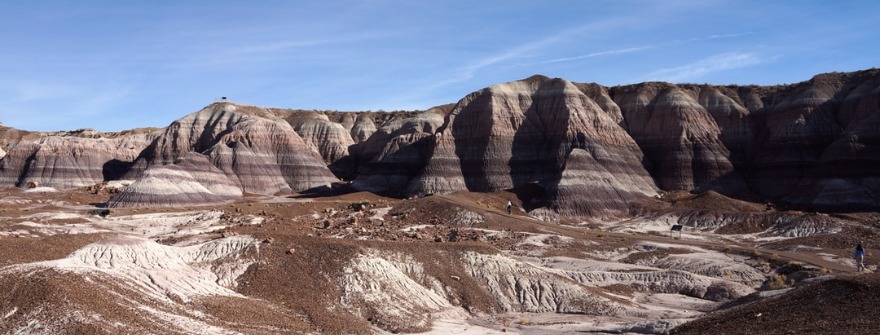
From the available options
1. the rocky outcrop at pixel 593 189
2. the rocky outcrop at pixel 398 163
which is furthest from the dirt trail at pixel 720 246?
the rocky outcrop at pixel 398 163

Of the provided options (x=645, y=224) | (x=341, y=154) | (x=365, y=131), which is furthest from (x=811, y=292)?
(x=365, y=131)

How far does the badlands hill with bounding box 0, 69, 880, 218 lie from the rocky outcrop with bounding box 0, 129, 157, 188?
26 cm

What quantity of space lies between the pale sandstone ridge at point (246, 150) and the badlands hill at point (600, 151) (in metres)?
0.29

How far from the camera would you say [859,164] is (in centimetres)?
7819

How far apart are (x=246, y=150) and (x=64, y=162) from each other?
31.8 meters

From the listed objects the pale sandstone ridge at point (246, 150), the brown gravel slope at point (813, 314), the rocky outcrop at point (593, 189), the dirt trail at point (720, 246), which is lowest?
the dirt trail at point (720, 246)

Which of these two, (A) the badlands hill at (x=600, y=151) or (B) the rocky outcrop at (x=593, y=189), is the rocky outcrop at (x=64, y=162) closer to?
(A) the badlands hill at (x=600, y=151)

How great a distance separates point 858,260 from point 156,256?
127ft

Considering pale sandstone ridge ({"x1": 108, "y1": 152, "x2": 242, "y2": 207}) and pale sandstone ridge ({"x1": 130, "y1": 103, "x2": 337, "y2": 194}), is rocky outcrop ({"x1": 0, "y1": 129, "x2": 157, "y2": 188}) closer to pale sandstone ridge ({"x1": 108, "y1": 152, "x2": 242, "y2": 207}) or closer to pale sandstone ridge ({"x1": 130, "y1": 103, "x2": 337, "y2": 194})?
pale sandstone ridge ({"x1": 130, "y1": 103, "x2": 337, "y2": 194})

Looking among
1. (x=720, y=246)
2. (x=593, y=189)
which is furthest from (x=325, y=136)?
(x=720, y=246)

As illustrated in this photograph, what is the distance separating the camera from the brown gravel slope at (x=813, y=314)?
68.6 ft

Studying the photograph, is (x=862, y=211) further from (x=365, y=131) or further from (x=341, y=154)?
(x=365, y=131)

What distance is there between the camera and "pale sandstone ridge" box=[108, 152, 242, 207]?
74375 millimetres

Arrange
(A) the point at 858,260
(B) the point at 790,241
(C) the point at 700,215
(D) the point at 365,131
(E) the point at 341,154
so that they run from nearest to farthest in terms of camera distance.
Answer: (A) the point at 858,260 < (B) the point at 790,241 < (C) the point at 700,215 < (E) the point at 341,154 < (D) the point at 365,131
